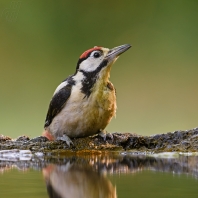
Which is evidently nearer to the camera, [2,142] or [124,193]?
[124,193]

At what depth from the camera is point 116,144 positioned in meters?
6.16

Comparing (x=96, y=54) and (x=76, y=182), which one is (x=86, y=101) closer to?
(x=96, y=54)

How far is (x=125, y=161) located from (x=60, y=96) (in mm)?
1459

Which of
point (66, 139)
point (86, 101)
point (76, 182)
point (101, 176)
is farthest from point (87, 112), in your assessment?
point (76, 182)

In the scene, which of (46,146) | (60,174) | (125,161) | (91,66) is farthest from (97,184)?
(91,66)

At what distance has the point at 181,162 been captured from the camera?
529 centimetres

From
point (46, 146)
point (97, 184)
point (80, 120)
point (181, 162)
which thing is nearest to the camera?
point (97, 184)

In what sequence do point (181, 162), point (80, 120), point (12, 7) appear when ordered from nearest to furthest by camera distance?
point (181, 162) → point (80, 120) → point (12, 7)

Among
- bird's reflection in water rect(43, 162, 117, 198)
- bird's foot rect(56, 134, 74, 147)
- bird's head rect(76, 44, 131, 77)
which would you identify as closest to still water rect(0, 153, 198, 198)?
bird's reflection in water rect(43, 162, 117, 198)

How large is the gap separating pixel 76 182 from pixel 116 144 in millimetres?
1762

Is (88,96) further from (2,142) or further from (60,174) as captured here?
(60,174)

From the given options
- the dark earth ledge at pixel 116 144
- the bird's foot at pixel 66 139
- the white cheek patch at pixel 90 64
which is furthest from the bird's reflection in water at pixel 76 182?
the white cheek patch at pixel 90 64

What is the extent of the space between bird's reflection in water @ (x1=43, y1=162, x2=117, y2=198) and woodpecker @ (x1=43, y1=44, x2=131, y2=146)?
1106mm

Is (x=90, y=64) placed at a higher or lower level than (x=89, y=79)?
higher
